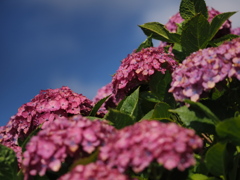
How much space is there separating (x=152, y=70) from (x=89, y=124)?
164 cm

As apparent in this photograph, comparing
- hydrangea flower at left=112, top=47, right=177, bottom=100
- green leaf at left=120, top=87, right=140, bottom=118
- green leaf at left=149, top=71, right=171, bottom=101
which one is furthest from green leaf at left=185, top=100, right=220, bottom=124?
hydrangea flower at left=112, top=47, right=177, bottom=100

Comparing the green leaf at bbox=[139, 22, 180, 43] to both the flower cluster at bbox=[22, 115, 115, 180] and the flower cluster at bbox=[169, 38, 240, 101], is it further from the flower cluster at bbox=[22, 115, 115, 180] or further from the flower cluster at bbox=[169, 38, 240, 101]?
the flower cluster at bbox=[22, 115, 115, 180]

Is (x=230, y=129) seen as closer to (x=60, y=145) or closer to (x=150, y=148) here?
(x=150, y=148)

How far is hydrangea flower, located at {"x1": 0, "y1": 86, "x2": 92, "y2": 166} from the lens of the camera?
353cm

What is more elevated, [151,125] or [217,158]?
[151,125]

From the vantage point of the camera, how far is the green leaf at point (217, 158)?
2.14 metres

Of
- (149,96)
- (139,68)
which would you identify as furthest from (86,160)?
(139,68)

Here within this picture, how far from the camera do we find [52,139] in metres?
1.93

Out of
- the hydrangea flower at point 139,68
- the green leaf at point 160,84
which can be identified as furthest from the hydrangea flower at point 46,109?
the green leaf at point 160,84

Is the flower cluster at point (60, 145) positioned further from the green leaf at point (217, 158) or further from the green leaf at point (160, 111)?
the green leaf at point (160, 111)

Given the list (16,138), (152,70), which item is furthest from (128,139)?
(16,138)

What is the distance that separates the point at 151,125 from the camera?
6.06 ft

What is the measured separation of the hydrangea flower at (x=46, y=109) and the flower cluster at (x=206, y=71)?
135 centimetres

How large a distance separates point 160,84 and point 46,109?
1084 mm
